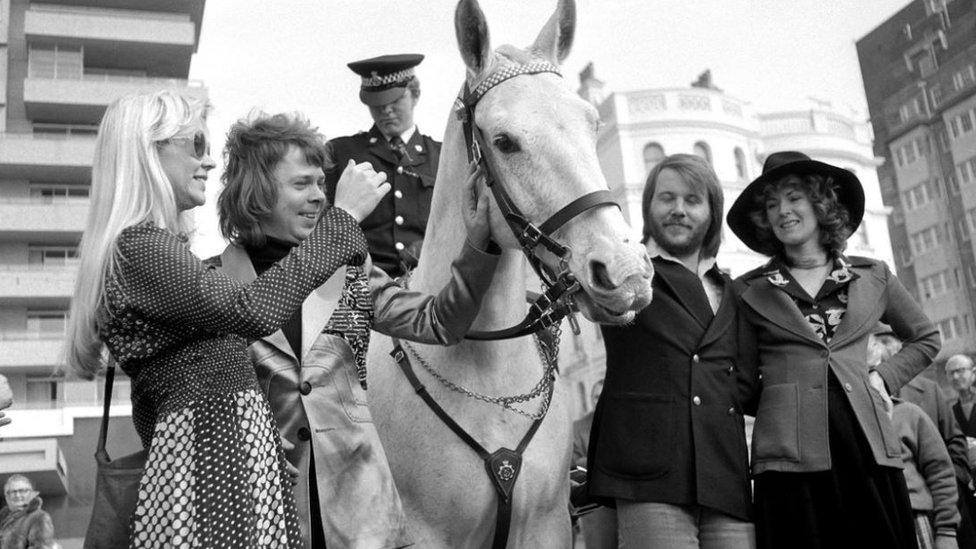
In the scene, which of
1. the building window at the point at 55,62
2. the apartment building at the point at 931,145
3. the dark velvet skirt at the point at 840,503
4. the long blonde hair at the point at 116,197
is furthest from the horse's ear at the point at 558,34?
the apartment building at the point at 931,145

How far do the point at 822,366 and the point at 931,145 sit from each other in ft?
220

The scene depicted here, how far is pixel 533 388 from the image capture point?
410 cm

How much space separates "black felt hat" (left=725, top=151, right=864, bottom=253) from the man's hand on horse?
1.75 metres

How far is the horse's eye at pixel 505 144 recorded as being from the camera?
12.3 feet

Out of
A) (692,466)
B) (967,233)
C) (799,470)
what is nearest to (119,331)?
(692,466)

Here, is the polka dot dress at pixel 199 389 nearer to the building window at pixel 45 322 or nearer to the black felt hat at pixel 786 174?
the black felt hat at pixel 786 174

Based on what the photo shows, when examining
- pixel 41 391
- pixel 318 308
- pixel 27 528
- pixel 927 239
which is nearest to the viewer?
pixel 318 308

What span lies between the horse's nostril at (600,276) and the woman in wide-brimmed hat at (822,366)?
167cm

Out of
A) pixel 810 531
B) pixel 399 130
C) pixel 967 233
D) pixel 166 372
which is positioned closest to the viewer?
pixel 166 372

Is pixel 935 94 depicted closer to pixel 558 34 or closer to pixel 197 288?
pixel 558 34

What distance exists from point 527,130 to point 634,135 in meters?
44.2

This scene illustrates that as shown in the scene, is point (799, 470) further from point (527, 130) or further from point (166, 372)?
point (166, 372)

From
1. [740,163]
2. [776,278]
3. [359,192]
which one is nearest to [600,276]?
[359,192]

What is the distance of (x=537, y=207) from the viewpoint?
11.9 ft
